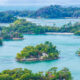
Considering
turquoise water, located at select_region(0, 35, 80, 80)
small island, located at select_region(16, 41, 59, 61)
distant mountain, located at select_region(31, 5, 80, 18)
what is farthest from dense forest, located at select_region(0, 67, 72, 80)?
distant mountain, located at select_region(31, 5, 80, 18)

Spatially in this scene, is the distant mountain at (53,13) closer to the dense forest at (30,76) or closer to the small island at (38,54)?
the small island at (38,54)

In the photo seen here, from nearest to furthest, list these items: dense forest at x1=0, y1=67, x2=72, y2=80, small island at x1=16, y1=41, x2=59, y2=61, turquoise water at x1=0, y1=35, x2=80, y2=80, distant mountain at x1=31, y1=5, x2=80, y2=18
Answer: dense forest at x1=0, y1=67, x2=72, y2=80, turquoise water at x1=0, y1=35, x2=80, y2=80, small island at x1=16, y1=41, x2=59, y2=61, distant mountain at x1=31, y1=5, x2=80, y2=18

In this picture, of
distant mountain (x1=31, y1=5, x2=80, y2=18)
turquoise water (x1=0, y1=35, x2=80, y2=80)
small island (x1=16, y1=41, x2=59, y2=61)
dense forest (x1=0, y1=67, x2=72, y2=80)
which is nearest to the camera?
dense forest (x1=0, y1=67, x2=72, y2=80)

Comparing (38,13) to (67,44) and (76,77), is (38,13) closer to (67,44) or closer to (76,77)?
(67,44)

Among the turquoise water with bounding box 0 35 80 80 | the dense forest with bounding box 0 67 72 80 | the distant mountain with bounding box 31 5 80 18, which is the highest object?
the dense forest with bounding box 0 67 72 80

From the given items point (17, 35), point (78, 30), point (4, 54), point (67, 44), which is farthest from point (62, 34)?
point (4, 54)

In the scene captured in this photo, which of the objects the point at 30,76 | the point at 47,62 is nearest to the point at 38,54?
the point at 47,62

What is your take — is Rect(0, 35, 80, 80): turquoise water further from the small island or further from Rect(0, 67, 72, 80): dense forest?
Rect(0, 67, 72, 80): dense forest

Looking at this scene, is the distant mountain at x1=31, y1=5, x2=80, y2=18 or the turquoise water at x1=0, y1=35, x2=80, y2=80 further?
the distant mountain at x1=31, y1=5, x2=80, y2=18
